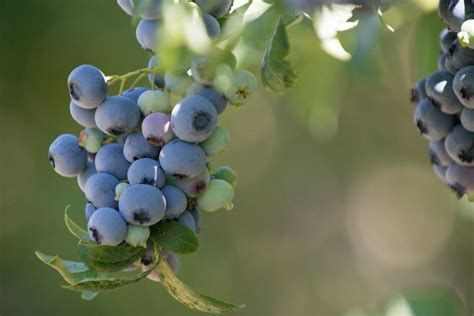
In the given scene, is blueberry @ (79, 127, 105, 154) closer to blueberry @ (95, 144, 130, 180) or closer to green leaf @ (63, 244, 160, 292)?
blueberry @ (95, 144, 130, 180)

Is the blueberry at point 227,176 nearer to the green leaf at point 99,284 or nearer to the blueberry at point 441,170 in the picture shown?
the green leaf at point 99,284

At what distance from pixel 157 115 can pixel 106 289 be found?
164 millimetres

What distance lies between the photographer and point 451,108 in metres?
0.84

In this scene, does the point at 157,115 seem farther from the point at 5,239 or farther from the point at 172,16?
the point at 5,239

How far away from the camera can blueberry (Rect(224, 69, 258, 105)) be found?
0.71 metres

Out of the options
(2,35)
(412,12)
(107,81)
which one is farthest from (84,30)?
(107,81)

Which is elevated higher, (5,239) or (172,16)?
(172,16)

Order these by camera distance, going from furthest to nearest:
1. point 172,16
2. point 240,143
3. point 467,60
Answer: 1. point 240,143
2. point 467,60
3. point 172,16

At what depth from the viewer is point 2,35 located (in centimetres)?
274

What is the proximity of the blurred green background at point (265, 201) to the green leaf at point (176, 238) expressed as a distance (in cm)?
179

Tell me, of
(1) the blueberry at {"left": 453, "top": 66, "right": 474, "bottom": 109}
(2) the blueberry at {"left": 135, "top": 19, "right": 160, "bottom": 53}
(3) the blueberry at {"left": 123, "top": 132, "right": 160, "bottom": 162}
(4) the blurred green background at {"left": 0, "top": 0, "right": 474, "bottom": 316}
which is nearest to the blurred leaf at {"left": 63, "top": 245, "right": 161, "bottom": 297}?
(3) the blueberry at {"left": 123, "top": 132, "right": 160, "bottom": 162}

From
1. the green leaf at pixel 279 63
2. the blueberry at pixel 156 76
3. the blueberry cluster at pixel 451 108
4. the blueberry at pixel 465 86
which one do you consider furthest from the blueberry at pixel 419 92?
the blueberry at pixel 156 76

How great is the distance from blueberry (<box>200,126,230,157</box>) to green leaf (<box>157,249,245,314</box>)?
0.11 m

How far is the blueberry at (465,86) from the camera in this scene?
778 millimetres
